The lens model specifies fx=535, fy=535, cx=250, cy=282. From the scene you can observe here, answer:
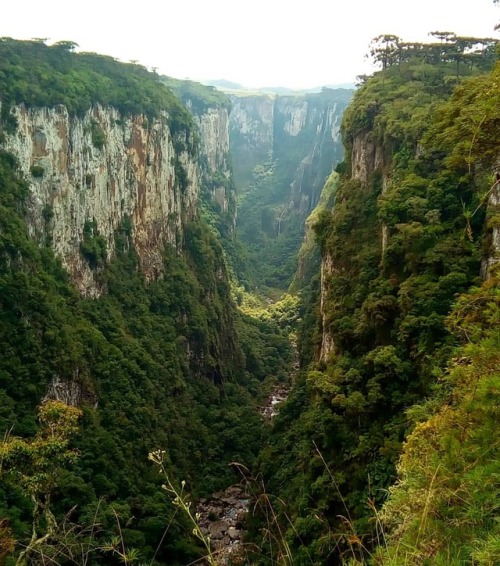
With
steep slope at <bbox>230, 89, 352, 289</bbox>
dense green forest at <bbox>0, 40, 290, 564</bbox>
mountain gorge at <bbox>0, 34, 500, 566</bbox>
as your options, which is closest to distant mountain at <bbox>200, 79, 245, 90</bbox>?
steep slope at <bbox>230, 89, 352, 289</bbox>

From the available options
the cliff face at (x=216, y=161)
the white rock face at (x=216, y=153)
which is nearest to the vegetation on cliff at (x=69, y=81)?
the cliff face at (x=216, y=161)

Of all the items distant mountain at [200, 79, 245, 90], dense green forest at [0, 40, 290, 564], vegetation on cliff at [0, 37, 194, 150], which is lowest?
dense green forest at [0, 40, 290, 564]

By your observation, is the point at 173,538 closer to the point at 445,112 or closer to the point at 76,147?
the point at 445,112

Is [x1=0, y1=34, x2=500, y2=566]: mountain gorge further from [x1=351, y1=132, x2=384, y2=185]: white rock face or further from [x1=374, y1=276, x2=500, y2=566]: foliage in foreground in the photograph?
[x1=351, y1=132, x2=384, y2=185]: white rock face

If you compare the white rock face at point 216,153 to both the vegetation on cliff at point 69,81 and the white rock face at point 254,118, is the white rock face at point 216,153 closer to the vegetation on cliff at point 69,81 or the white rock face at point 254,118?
the white rock face at point 254,118

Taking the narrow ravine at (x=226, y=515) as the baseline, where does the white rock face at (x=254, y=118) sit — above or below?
above

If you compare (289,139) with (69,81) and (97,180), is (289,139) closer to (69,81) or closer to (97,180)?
(97,180)

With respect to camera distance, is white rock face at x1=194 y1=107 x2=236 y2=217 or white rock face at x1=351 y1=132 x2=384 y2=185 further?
white rock face at x1=194 y1=107 x2=236 y2=217
